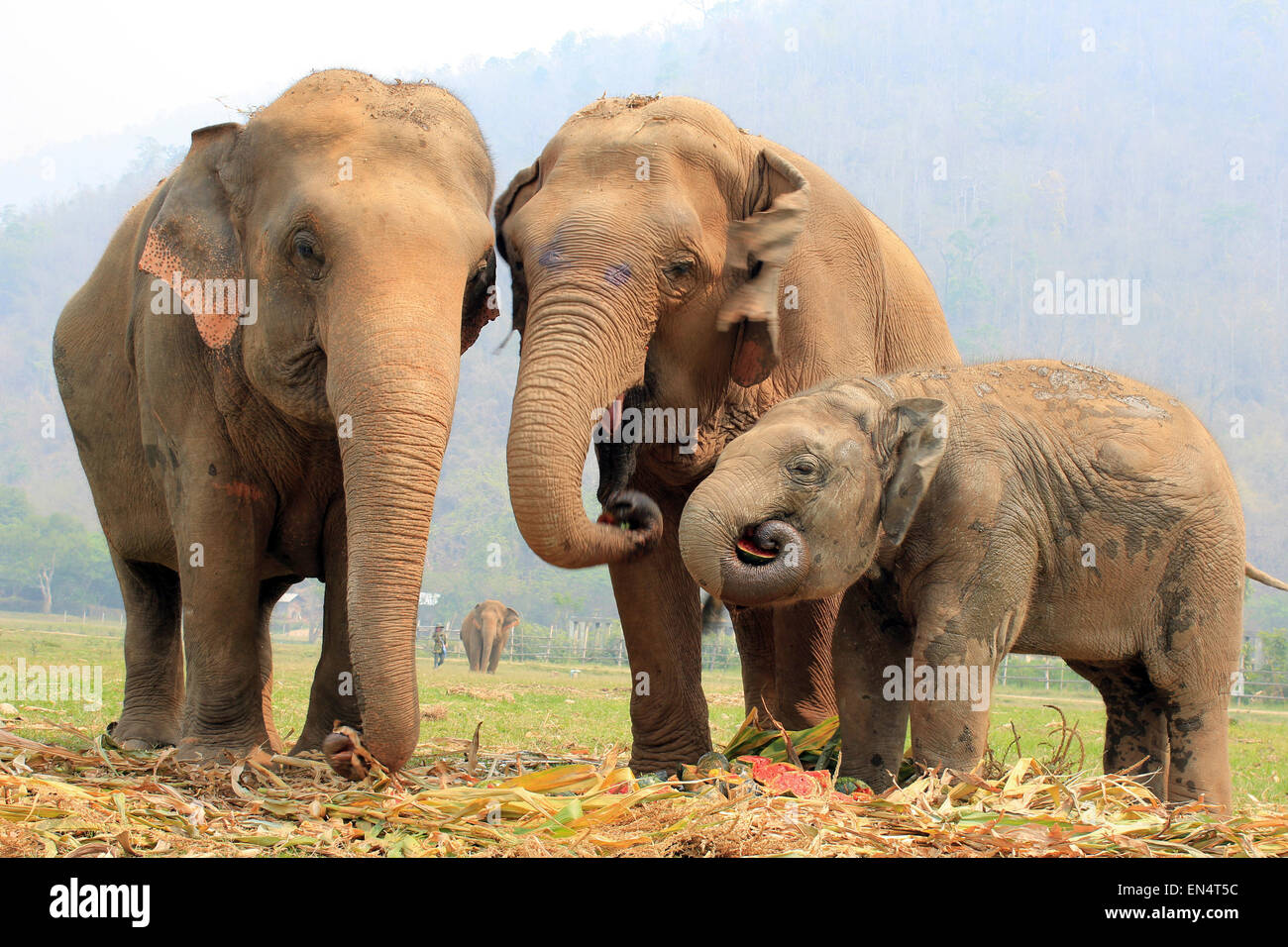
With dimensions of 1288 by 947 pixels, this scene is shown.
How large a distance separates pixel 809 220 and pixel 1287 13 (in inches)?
6482

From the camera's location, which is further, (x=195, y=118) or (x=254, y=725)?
(x=195, y=118)

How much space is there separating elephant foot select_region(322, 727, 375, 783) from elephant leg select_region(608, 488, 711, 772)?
1635 millimetres

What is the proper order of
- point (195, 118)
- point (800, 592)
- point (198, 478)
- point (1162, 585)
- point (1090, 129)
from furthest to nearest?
point (195, 118) < point (1090, 129) < point (198, 478) < point (1162, 585) < point (800, 592)

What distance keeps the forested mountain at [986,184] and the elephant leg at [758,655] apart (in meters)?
58.6

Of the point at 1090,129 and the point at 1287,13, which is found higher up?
the point at 1287,13

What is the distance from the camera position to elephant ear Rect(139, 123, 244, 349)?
210 inches

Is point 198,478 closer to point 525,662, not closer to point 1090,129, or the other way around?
point 525,662

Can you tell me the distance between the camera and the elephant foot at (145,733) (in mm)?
6891

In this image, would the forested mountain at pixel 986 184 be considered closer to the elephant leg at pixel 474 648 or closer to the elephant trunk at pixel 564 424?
the elephant leg at pixel 474 648

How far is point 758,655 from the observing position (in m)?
6.87

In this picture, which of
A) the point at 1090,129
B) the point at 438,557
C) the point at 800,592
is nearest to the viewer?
the point at 800,592

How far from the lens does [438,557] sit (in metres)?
84.1

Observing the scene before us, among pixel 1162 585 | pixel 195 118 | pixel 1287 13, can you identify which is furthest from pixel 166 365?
pixel 195 118

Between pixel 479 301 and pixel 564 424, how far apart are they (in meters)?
1.26
